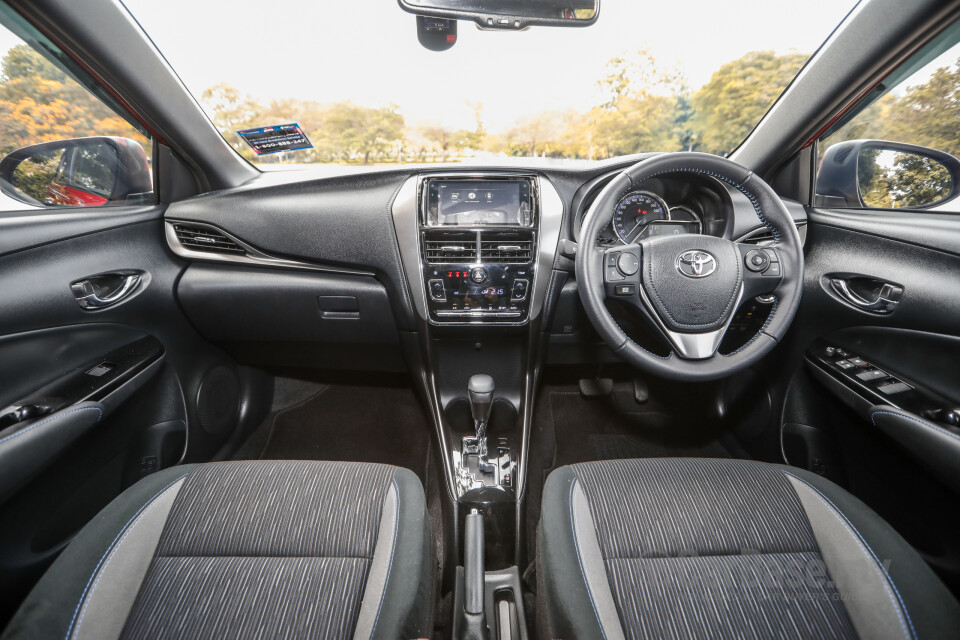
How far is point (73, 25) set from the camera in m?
1.34

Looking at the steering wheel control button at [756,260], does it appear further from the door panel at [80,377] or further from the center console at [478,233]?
the door panel at [80,377]

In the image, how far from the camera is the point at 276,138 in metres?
1.99

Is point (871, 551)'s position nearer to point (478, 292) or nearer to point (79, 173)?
point (478, 292)

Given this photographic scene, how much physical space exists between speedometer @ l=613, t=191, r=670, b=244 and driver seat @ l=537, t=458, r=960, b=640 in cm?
83

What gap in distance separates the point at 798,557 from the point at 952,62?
1.40 metres

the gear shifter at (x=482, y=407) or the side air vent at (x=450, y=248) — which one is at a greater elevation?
the side air vent at (x=450, y=248)

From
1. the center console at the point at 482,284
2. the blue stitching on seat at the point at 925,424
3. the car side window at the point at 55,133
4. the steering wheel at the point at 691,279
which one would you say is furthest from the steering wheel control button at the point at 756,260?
the car side window at the point at 55,133

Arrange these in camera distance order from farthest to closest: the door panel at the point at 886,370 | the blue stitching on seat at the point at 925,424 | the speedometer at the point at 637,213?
the speedometer at the point at 637,213 → the door panel at the point at 886,370 → the blue stitching on seat at the point at 925,424

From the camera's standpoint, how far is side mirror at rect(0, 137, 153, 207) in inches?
60.7

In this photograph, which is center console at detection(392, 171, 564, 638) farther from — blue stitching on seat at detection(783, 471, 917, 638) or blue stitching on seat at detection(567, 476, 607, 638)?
blue stitching on seat at detection(783, 471, 917, 638)

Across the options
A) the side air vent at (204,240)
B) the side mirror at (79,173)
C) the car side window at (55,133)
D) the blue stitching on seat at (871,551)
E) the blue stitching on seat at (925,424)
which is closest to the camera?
the blue stitching on seat at (871,551)

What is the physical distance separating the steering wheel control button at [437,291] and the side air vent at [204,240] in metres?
0.76

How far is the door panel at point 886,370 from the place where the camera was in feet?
4.22

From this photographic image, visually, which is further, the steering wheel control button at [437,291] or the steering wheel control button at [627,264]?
the steering wheel control button at [437,291]
